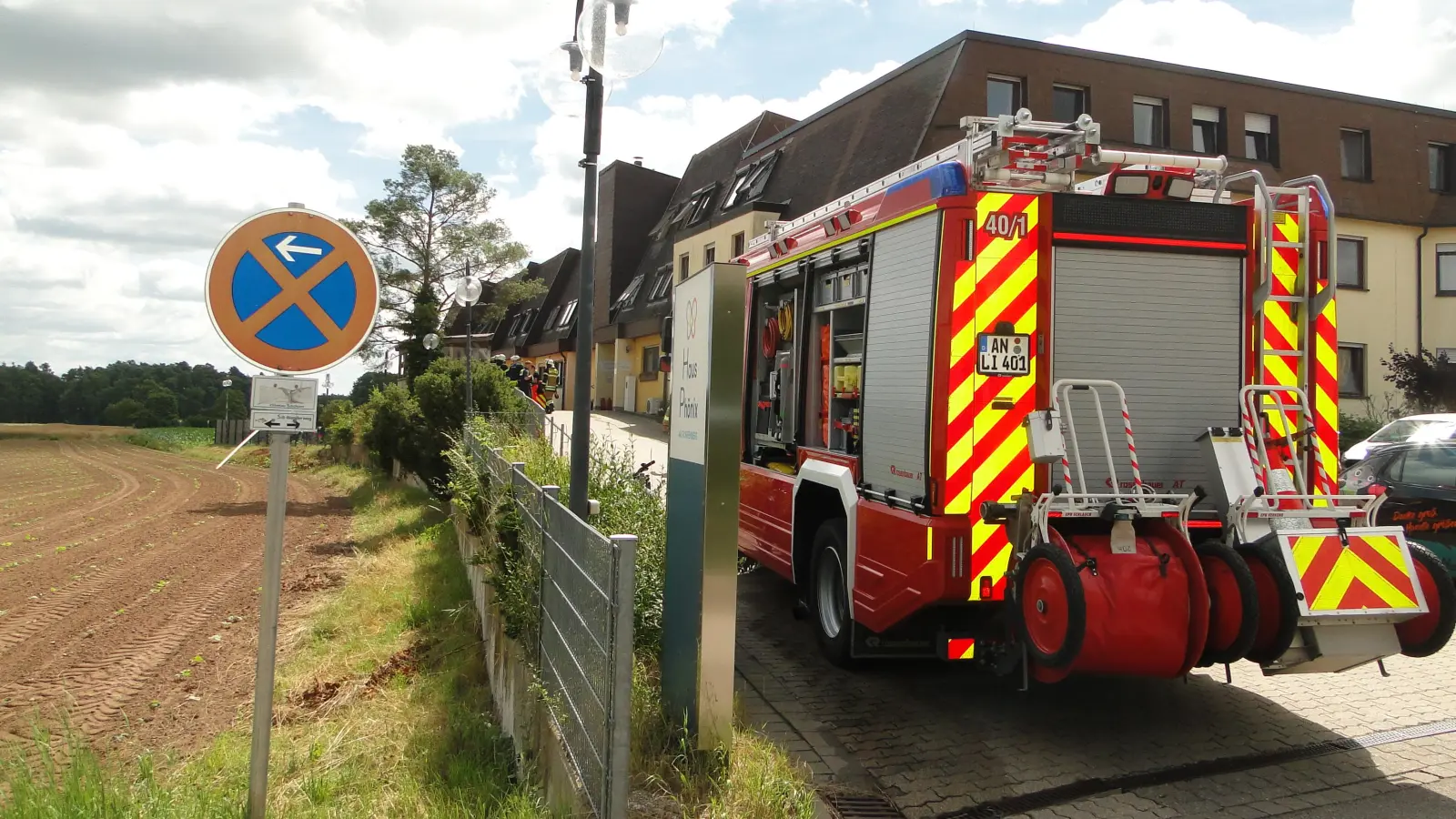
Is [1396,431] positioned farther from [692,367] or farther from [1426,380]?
[1426,380]

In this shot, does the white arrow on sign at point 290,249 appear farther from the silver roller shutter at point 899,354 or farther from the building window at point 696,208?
the building window at point 696,208

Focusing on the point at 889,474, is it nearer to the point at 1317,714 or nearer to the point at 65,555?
the point at 1317,714

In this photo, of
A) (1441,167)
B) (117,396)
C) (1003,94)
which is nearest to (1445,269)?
(1441,167)

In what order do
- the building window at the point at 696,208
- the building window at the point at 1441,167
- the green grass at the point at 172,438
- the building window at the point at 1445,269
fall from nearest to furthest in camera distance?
the building window at the point at 1445,269
the building window at the point at 1441,167
the building window at the point at 696,208
the green grass at the point at 172,438

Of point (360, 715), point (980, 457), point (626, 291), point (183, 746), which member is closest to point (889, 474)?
point (980, 457)

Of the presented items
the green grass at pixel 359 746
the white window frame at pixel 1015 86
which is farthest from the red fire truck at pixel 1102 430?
the white window frame at pixel 1015 86

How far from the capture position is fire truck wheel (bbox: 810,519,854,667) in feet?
21.2

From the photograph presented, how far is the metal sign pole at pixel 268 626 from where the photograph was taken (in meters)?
3.98

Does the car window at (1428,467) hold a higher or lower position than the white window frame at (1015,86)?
lower

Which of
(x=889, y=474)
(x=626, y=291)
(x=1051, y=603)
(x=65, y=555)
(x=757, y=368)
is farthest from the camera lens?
(x=626, y=291)

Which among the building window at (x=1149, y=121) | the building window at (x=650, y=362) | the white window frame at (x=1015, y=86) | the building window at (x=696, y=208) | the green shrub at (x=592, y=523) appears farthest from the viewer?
the building window at (x=650, y=362)

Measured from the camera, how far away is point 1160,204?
5.62 m

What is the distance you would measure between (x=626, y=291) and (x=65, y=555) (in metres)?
22.5

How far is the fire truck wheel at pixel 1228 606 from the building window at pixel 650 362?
2728 cm
